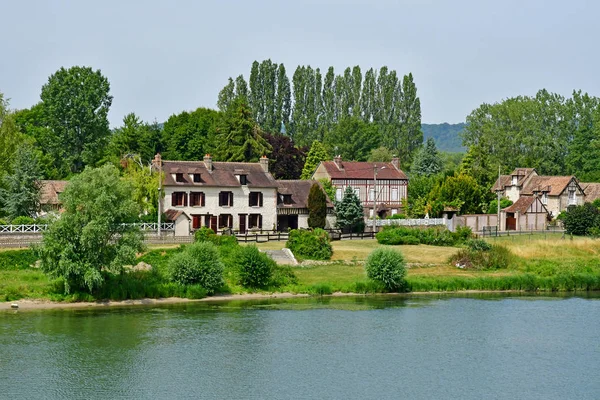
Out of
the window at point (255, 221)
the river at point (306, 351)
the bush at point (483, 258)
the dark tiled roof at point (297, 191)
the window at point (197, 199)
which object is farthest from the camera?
the dark tiled roof at point (297, 191)

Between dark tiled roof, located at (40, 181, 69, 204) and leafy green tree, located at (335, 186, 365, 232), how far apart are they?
21.8 m

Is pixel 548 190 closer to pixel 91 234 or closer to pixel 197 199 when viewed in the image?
pixel 197 199

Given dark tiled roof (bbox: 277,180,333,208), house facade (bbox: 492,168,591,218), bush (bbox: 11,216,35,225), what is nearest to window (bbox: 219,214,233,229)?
dark tiled roof (bbox: 277,180,333,208)

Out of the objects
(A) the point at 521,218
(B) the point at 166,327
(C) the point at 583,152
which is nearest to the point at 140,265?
(B) the point at 166,327

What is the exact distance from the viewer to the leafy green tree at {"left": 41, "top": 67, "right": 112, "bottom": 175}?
89438mm

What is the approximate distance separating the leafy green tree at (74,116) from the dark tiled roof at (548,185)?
44.3 m

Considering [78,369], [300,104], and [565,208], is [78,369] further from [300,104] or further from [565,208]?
[300,104]

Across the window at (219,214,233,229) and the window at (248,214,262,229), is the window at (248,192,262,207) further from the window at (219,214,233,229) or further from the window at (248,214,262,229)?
the window at (219,214,233,229)

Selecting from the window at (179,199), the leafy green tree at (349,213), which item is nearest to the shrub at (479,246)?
the leafy green tree at (349,213)

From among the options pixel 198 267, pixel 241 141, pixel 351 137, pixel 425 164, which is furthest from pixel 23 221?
pixel 425 164

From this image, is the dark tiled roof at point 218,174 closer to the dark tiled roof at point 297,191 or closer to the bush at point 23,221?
the dark tiled roof at point 297,191

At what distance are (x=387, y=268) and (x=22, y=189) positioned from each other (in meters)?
27.3

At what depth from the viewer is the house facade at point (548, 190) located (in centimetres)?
8931

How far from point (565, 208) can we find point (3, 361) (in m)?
65.9
